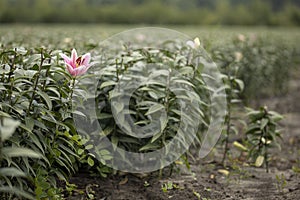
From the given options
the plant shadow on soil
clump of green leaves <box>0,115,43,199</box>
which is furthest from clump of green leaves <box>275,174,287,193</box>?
clump of green leaves <box>0,115,43,199</box>

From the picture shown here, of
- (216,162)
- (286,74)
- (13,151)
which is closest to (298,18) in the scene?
(286,74)

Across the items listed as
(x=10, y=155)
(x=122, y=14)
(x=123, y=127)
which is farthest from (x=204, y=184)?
(x=122, y=14)

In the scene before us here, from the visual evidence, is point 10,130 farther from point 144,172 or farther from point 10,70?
point 144,172

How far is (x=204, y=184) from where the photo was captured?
3.20 m

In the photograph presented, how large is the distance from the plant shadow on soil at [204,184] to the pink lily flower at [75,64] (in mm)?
855

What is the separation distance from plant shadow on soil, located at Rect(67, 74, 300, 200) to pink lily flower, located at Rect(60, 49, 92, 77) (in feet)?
2.80

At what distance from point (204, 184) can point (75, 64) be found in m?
1.46

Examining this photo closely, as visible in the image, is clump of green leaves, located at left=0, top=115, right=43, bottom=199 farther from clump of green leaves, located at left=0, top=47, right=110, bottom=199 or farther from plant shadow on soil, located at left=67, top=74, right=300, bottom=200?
plant shadow on soil, located at left=67, top=74, right=300, bottom=200

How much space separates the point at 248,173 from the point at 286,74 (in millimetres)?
4527

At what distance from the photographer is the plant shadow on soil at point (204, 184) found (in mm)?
2879

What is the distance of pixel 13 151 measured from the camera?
1.78m

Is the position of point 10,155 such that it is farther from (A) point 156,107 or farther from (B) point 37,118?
(A) point 156,107

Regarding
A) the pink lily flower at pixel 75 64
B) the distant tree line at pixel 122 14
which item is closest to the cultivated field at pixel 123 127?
the pink lily flower at pixel 75 64

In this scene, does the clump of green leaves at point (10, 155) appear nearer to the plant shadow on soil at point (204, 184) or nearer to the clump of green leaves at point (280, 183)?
the plant shadow on soil at point (204, 184)
